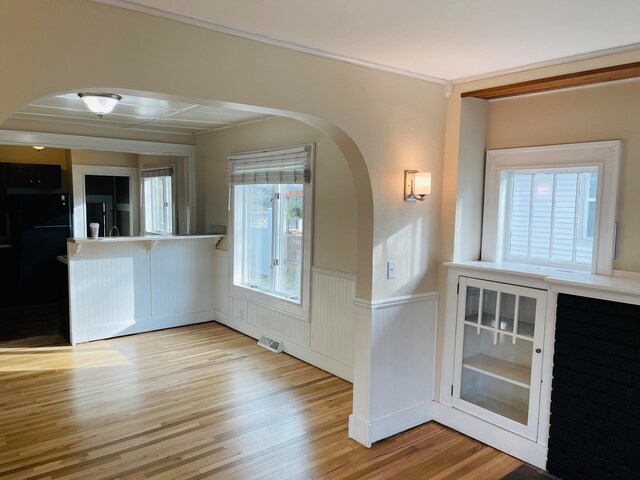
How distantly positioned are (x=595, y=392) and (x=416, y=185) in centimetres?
161

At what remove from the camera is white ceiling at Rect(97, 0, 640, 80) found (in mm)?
2031

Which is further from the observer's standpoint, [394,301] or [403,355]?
[403,355]

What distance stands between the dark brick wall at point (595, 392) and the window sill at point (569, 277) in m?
0.09

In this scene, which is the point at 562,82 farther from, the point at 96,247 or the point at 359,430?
the point at 96,247

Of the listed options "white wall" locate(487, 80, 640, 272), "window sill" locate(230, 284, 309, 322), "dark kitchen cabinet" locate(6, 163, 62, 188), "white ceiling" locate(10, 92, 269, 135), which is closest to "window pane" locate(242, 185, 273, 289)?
"window sill" locate(230, 284, 309, 322)

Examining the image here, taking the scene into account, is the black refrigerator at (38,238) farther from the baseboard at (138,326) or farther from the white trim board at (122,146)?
the baseboard at (138,326)

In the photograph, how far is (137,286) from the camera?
18.3ft

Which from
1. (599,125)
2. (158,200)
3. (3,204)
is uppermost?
(599,125)

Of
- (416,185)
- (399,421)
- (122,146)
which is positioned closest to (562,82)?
(416,185)

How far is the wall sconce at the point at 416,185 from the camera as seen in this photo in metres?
3.17

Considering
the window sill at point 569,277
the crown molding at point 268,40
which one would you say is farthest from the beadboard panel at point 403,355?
the crown molding at point 268,40

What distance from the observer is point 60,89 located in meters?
1.98

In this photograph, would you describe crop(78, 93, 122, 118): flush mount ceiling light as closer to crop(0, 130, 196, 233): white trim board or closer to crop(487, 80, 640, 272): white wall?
crop(0, 130, 196, 233): white trim board

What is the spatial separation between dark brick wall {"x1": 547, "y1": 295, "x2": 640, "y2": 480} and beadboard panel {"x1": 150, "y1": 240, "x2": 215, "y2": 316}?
438cm
